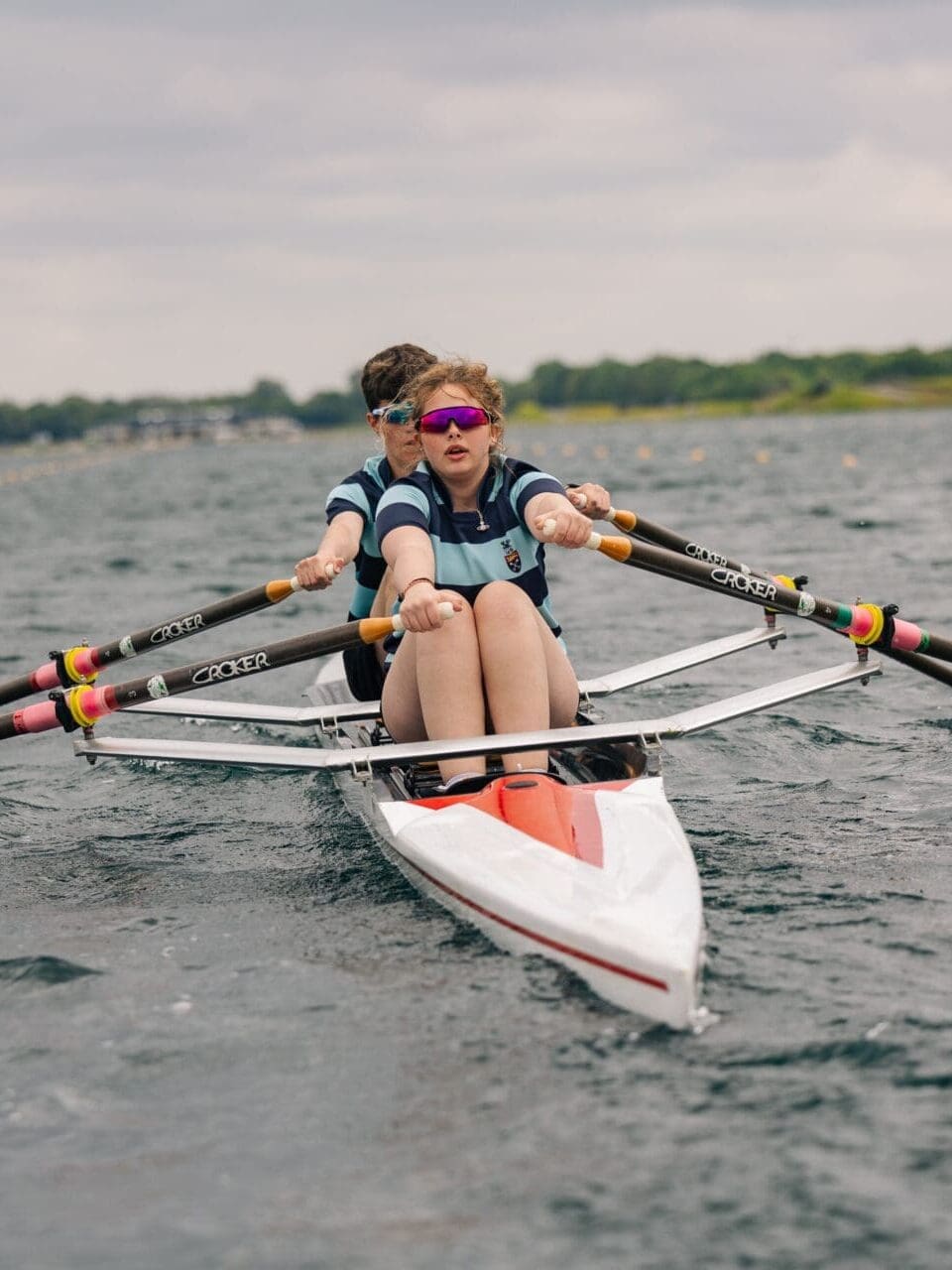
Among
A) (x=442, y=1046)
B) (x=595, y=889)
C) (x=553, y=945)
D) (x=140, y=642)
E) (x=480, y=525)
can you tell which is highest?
(x=480, y=525)

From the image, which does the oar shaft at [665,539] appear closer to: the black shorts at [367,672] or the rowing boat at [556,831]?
the rowing boat at [556,831]

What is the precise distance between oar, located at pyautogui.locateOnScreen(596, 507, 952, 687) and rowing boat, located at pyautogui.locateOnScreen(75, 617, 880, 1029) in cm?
50

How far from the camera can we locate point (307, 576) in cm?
607

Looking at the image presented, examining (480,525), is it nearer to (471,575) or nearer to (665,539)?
(471,575)

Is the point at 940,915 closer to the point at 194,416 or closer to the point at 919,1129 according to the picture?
the point at 919,1129

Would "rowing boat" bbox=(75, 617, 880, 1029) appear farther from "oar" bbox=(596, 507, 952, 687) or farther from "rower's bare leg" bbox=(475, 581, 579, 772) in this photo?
"oar" bbox=(596, 507, 952, 687)

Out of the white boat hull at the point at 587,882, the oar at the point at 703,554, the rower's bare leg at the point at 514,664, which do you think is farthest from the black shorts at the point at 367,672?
the rower's bare leg at the point at 514,664

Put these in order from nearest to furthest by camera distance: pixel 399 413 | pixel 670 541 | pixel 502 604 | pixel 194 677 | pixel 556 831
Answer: pixel 556 831 → pixel 502 604 → pixel 194 677 → pixel 399 413 → pixel 670 541

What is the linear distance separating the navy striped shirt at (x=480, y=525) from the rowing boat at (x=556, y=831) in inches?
28.2

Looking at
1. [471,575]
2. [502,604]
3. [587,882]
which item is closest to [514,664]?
[502,604]

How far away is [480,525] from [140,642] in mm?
1847

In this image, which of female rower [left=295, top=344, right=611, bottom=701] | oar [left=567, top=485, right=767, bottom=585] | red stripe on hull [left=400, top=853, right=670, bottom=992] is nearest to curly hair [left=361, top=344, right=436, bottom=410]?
female rower [left=295, top=344, right=611, bottom=701]

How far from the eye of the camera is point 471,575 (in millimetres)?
5938

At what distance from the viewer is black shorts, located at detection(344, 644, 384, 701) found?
7.51m
